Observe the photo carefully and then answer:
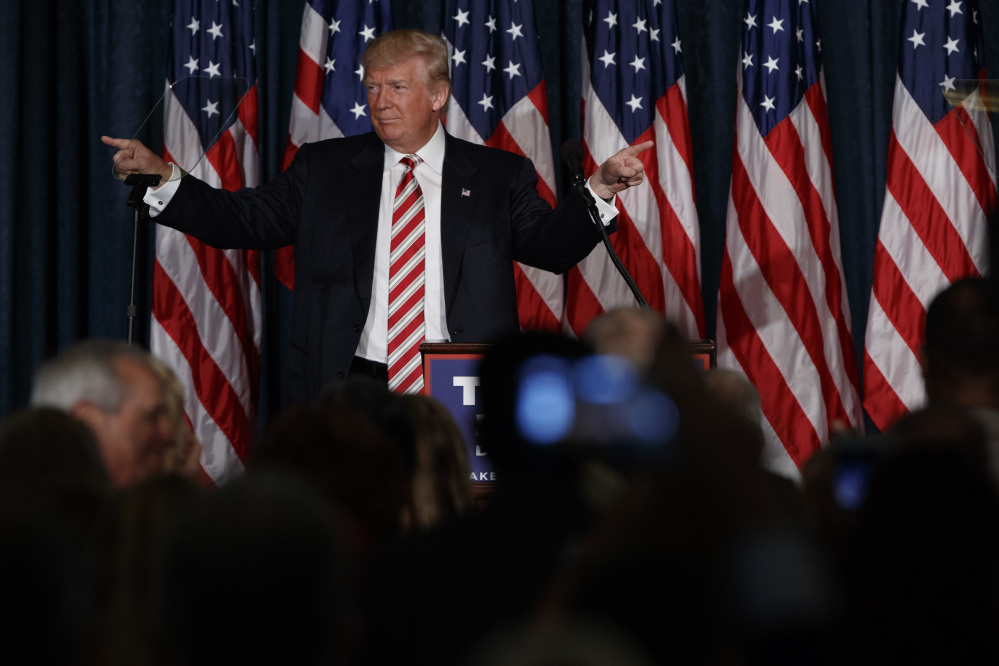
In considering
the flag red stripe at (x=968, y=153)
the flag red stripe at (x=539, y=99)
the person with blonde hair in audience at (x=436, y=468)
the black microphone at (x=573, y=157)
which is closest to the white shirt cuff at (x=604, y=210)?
the black microphone at (x=573, y=157)

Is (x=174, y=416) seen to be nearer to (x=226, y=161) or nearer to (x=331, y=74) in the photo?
(x=226, y=161)

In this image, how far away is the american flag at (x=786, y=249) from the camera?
4.82 meters

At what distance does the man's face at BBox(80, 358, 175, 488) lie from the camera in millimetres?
1978

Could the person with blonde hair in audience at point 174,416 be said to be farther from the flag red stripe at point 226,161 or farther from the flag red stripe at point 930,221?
the flag red stripe at point 930,221

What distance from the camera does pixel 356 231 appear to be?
375 cm

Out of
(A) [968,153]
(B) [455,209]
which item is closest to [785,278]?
(A) [968,153]

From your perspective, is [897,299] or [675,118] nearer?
[897,299]

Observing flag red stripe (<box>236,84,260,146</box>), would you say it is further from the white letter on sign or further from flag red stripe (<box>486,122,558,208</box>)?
the white letter on sign

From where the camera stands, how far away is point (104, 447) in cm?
195

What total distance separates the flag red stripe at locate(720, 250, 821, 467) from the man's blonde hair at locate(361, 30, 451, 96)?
1701 millimetres

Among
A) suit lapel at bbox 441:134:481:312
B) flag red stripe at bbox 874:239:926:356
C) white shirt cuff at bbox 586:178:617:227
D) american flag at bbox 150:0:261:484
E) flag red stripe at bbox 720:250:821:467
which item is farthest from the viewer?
flag red stripe at bbox 874:239:926:356

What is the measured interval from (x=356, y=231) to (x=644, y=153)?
66.3 inches

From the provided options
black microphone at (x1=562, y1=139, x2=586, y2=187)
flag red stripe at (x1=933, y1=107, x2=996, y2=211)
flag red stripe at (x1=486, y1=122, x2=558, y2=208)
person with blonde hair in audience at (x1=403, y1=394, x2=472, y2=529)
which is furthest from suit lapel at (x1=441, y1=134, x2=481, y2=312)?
flag red stripe at (x1=933, y1=107, x2=996, y2=211)

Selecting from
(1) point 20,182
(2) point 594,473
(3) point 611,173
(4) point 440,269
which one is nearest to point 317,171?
(4) point 440,269
